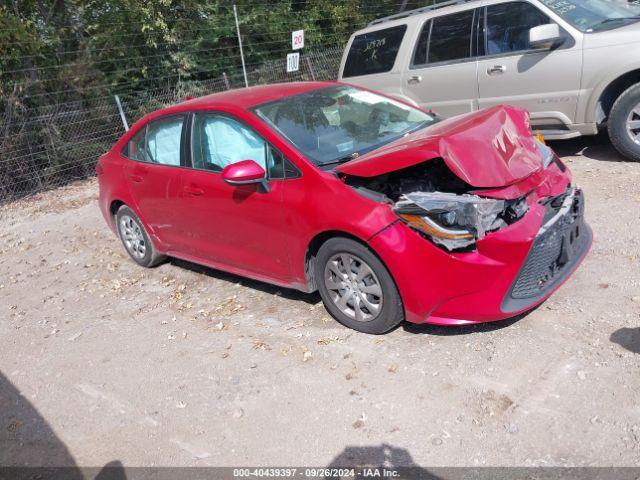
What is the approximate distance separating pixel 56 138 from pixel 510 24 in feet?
25.9

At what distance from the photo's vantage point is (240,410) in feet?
11.9

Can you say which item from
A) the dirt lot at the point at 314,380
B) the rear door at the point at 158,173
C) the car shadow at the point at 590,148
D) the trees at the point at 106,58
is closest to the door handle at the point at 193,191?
the rear door at the point at 158,173

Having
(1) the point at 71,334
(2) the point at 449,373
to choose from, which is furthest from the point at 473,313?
(1) the point at 71,334

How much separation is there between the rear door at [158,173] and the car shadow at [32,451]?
189 centimetres

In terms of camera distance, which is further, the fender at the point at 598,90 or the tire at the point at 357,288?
the fender at the point at 598,90

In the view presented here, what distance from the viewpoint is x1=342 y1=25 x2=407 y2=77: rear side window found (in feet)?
26.3

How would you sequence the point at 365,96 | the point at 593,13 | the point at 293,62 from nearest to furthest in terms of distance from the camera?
the point at 365,96, the point at 593,13, the point at 293,62

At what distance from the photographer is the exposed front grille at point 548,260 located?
359 cm

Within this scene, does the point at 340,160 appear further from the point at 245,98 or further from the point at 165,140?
the point at 165,140

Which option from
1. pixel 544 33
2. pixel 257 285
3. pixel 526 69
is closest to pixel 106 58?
pixel 526 69

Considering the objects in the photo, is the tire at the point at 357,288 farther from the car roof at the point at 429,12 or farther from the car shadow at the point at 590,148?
the car roof at the point at 429,12

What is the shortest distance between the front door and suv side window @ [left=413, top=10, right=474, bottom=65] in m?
3.80

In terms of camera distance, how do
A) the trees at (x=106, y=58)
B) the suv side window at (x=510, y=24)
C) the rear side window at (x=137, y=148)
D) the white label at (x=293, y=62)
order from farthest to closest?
the white label at (x=293, y=62), the trees at (x=106, y=58), the suv side window at (x=510, y=24), the rear side window at (x=137, y=148)

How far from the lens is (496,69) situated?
697cm
